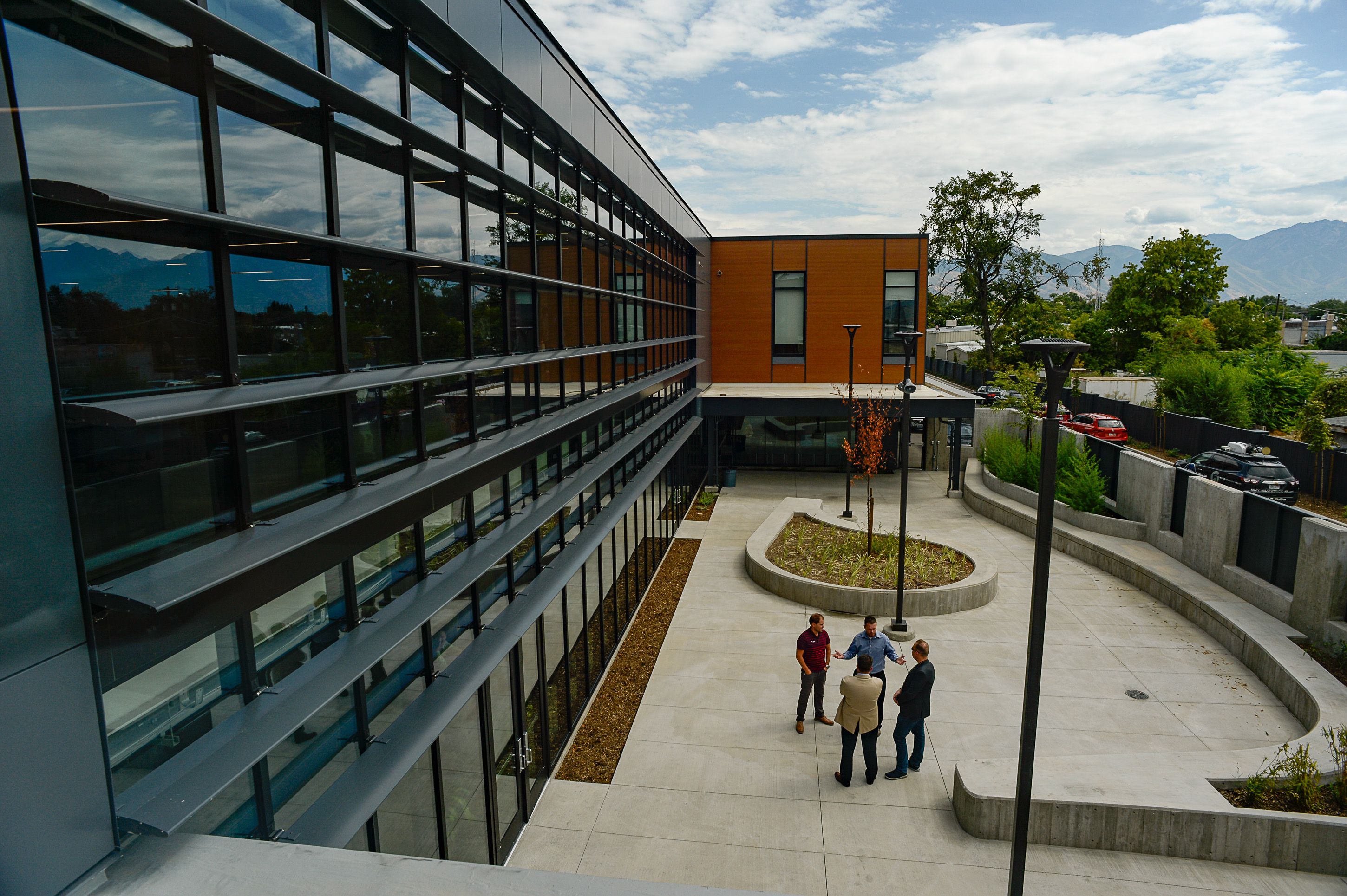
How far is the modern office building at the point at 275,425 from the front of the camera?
286 cm

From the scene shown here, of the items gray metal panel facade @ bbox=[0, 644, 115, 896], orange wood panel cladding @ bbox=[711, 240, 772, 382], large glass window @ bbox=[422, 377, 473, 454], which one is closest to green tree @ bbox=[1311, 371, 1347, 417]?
orange wood panel cladding @ bbox=[711, 240, 772, 382]

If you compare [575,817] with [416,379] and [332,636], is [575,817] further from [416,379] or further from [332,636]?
[416,379]

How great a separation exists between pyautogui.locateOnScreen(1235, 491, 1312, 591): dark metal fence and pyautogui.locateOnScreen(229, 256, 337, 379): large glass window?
1591 centimetres

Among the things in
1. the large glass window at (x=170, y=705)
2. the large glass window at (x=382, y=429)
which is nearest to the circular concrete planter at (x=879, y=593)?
the large glass window at (x=382, y=429)

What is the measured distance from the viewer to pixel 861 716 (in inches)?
373

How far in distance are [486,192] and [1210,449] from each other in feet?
87.8

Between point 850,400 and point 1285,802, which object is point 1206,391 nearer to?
point 850,400

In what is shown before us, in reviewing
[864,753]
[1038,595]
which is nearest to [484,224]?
[1038,595]

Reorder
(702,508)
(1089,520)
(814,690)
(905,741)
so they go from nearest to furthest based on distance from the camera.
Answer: (905,741), (814,690), (1089,520), (702,508)

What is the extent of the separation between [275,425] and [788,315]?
30.6m

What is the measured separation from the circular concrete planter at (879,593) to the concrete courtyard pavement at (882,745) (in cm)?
30

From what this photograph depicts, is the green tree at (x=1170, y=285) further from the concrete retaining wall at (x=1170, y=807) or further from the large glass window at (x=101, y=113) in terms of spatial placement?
the large glass window at (x=101, y=113)

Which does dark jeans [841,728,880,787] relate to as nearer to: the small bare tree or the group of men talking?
the group of men talking

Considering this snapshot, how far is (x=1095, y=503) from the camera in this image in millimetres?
21359
